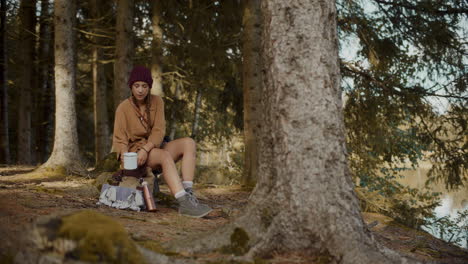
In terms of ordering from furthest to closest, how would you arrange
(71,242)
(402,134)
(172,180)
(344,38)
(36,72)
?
A: (36,72) < (402,134) < (344,38) < (172,180) < (71,242)

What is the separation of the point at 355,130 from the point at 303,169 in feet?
18.4

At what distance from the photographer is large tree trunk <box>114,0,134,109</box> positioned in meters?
9.33

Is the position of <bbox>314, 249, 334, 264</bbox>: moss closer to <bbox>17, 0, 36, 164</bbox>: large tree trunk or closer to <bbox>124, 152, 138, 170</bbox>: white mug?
<bbox>124, 152, 138, 170</bbox>: white mug

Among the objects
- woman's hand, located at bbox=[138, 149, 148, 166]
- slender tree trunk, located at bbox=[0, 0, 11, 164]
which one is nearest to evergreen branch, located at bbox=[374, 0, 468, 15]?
woman's hand, located at bbox=[138, 149, 148, 166]

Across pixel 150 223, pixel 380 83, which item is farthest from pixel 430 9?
pixel 150 223

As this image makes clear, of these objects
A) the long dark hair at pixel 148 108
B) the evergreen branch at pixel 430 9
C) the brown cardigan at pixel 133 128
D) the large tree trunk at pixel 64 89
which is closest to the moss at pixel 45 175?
the large tree trunk at pixel 64 89

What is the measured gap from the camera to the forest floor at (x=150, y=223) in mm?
3205

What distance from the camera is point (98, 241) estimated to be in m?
2.44

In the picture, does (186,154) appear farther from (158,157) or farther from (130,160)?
(130,160)

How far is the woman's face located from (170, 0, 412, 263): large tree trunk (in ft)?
6.75

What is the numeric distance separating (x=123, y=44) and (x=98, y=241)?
24.6 feet

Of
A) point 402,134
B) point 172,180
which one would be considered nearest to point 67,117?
point 172,180

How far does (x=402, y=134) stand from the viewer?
9.73 meters

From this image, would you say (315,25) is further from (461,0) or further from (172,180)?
(461,0)
